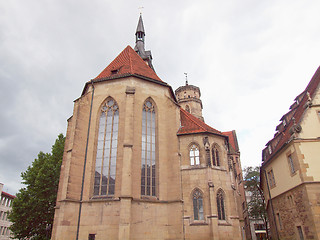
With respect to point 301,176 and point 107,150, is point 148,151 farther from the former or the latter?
point 301,176

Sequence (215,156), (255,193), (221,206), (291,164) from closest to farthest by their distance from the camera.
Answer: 1. (291,164)
2. (221,206)
3. (215,156)
4. (255,193)

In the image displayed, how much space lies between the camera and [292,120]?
59.1ft

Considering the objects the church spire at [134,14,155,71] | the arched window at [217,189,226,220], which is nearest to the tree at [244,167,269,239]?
the arched window at [217,189,226,220]

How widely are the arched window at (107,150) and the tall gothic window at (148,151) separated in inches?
79.4

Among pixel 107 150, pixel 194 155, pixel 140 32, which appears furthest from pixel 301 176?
pixel 140 32

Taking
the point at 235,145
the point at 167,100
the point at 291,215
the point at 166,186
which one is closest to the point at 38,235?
the point at 166,186

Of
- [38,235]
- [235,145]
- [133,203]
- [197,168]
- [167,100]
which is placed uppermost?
[235,145]

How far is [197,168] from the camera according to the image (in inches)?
743

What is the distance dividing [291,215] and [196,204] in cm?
648

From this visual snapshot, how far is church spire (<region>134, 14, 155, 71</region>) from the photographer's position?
3483 centimetres

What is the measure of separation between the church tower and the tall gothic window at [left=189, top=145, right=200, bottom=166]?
22.0 meters

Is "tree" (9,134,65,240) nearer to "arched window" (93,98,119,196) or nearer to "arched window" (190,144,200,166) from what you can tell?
"arched window" (93,98,119,196)

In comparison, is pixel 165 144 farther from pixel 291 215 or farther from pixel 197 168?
pixel 291 215

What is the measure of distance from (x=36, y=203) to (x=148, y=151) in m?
11.4
